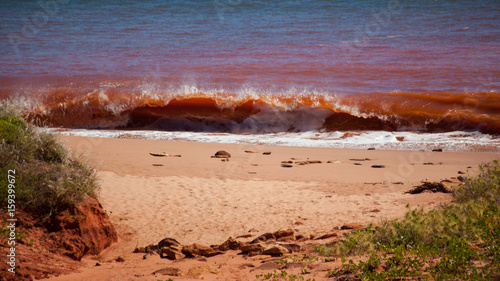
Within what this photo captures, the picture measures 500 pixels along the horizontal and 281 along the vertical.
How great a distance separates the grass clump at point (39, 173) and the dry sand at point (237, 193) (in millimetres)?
723

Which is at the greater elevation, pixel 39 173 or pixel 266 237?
pixel 39 173

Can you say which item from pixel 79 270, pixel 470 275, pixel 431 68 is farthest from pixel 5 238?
pixel 431 68

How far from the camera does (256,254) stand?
15.6ft

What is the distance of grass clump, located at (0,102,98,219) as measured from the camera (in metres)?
4.98

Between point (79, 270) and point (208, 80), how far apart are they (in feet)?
52.5

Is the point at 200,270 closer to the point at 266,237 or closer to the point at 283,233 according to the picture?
the point at 266,237

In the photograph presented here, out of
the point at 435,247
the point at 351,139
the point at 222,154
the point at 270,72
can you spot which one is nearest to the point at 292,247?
the point at 435,247

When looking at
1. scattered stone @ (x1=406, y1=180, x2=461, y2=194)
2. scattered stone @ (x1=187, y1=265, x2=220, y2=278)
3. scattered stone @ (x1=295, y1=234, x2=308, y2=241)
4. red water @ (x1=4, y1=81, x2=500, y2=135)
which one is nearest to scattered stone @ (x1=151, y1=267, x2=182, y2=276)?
scattered stone @ (x1=187, y1=265, x2=220, y2=278)

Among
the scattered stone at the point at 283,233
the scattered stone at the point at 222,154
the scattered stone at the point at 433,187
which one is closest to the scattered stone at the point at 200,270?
the scattered stone at the point at 283,233

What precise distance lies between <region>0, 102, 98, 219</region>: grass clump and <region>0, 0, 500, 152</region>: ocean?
892 mm

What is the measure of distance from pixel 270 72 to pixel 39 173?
1671 centimetres

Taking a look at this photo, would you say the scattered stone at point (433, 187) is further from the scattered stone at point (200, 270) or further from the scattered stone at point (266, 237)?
the scattered stone at point (200, 270)

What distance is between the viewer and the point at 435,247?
398cm

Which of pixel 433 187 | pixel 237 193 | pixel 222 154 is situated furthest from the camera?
pixel 222 154
